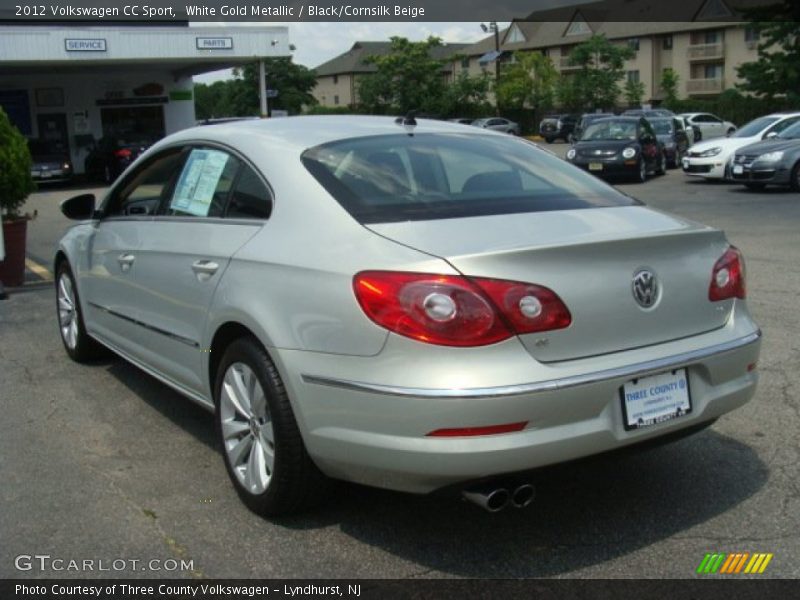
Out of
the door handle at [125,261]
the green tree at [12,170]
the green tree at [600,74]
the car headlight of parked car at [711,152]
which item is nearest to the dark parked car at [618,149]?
the car headlight of parked car at [711,152]

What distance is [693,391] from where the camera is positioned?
11.0ft

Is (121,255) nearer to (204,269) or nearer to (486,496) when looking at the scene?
(204,269)

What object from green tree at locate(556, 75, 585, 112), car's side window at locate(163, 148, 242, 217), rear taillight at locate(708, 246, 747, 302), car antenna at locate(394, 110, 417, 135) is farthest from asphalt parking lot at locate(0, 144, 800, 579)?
green tree at locate(556, 75, 585, 112)

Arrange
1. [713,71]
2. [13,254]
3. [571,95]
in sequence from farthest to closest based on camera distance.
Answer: [713,71], [571,95], [13,254]

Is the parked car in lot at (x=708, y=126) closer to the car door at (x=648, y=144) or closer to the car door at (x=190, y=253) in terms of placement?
the car door at (x=648, y=144)

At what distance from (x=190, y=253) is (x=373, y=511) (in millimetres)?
1439

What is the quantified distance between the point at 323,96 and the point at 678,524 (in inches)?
4670

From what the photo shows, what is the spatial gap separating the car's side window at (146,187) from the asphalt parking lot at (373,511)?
1145 mm

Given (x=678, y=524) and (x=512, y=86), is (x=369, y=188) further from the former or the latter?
(x=512, y=86)

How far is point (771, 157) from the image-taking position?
16.7m

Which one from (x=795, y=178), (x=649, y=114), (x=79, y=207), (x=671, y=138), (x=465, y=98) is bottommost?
(x=795, y=178)

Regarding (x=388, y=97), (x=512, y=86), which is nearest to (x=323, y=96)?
(x=388, y=97)

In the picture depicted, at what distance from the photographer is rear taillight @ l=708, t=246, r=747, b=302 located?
138 inches

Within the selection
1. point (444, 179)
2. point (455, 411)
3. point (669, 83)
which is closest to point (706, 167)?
point (444, 179)
